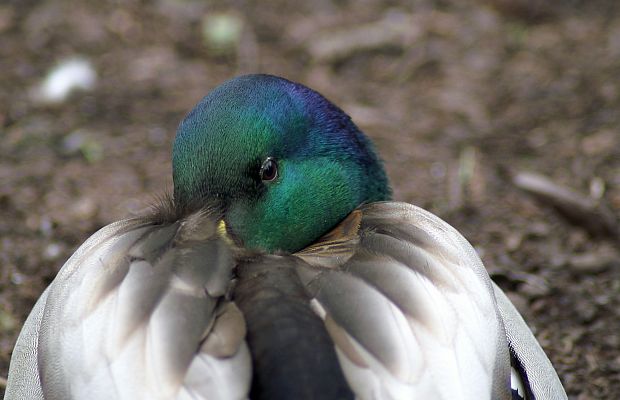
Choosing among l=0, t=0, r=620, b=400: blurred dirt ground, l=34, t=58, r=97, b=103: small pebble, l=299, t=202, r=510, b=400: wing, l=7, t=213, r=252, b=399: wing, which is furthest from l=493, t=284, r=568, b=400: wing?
l=34, t=58, r=97, b=103: small pebble

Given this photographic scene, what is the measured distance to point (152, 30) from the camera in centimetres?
583

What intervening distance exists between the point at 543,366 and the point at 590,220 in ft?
4.87

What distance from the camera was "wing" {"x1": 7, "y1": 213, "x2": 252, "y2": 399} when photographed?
2098mm

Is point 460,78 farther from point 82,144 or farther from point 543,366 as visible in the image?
point 543,366

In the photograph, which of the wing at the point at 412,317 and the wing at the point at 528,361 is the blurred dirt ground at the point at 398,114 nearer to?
the wing at the point at 528,361

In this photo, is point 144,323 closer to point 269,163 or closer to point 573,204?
point 269,163

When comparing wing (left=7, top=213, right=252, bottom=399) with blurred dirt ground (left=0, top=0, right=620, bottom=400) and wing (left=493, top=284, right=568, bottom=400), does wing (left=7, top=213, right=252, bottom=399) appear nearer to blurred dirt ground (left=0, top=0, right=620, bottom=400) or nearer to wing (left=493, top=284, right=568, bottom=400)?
wing (left=493, top=284, right=568, bottom=400)

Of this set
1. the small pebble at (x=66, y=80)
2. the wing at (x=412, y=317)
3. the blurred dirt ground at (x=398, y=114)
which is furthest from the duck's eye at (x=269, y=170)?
the small pebble at (x=66, y=80)

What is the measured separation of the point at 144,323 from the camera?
2244mm

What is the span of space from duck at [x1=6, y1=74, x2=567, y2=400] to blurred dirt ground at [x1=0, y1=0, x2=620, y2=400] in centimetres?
105

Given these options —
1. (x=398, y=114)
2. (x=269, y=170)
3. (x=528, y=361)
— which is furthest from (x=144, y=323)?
(x=398, y=114)

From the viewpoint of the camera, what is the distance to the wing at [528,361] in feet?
9.10

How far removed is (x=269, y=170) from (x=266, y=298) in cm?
79

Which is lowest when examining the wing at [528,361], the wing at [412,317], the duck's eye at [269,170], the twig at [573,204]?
the twig at [573,204]
